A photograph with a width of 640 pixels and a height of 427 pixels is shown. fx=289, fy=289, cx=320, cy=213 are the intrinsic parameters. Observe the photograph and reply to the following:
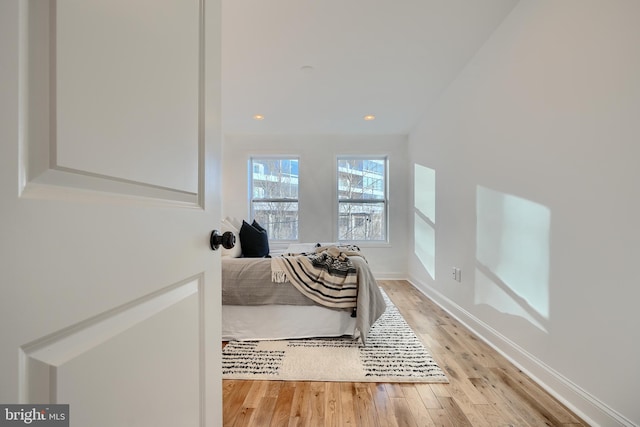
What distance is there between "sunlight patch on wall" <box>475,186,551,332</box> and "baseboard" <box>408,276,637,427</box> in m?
0.22

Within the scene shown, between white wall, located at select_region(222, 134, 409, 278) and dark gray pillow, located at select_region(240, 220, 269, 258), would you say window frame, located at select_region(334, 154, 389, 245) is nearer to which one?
white wall, located at select_region(222, 134, 409, 278)

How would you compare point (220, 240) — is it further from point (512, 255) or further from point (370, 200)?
point (370, 200)

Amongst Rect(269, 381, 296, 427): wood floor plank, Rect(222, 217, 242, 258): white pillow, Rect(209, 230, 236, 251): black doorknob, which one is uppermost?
Rect(209, 230, 236, 251): black doorknob

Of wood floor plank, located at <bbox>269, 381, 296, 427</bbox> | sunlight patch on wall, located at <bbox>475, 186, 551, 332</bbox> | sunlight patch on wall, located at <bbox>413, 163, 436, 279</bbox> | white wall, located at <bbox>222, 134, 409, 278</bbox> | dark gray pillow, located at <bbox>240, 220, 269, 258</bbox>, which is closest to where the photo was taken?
wood floor plank, located at <bbox>269, 381, 296, 427</bbox>

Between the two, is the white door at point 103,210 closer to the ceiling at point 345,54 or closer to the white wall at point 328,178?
the ceiling at point 345,54

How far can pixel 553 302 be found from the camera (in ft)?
5.69

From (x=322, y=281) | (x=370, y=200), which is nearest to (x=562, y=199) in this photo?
(x=322, y=281)

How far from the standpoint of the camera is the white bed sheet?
243 centimetres

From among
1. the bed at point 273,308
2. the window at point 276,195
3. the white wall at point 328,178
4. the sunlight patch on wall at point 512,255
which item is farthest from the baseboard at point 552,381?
the window at point 276,195

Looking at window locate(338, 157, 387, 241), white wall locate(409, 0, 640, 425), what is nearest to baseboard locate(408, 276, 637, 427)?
white wall locate(409, 0, 640, 425)

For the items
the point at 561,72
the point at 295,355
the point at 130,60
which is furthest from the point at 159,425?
the point at 561,72

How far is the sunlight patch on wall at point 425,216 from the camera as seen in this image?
372 centimetres

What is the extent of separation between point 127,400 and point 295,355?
1.79 meters

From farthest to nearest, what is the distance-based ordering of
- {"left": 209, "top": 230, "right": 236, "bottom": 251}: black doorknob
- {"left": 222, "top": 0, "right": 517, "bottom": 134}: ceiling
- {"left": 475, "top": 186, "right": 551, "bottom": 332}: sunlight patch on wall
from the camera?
{"left": 222, "top": 0, "right": 517, "bottom": 134}: ceiling
{"left": 475, "top": 186, "right": 551, "bottom": 332}: sunlight patch on wall
{"left": 209, "top": 230, "right": 236, "bottom": 251}: black doorknob
